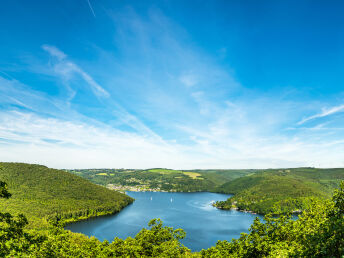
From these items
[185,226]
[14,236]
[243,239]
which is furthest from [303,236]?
[185,226]

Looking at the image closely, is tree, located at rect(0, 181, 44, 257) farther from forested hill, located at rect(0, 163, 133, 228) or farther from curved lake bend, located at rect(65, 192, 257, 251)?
forested hill, located at rect(0, 163, 133, 228)

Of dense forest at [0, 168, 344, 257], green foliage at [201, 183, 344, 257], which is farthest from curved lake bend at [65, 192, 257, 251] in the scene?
green foliage at [201, 183, 344, 257]

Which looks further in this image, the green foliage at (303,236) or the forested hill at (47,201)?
the forested hill at (47,201)

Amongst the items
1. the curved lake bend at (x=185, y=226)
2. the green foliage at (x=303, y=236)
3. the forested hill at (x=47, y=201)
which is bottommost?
the curved lake bend at (x=185, y=226)

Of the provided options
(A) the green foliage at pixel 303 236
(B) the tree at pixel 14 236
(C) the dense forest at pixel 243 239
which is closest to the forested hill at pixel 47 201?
(C) the dense forest at pixel 243 239

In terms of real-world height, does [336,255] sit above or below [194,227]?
above

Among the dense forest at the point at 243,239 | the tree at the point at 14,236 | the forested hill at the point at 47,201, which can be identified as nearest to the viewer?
the dense forest at the point at 243,239

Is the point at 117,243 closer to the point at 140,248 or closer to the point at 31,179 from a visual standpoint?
the point at 140,248

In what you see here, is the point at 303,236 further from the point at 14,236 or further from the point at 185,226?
the point at 185,226

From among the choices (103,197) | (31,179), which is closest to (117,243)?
(103,197)

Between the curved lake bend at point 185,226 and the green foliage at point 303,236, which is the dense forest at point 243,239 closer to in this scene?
the green foliage at point 303,236

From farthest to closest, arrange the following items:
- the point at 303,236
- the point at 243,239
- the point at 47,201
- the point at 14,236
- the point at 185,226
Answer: the point at 47,201 < the point at 185,226 < the point at 243,239 < the point at 303,236 < the point at 14,236
